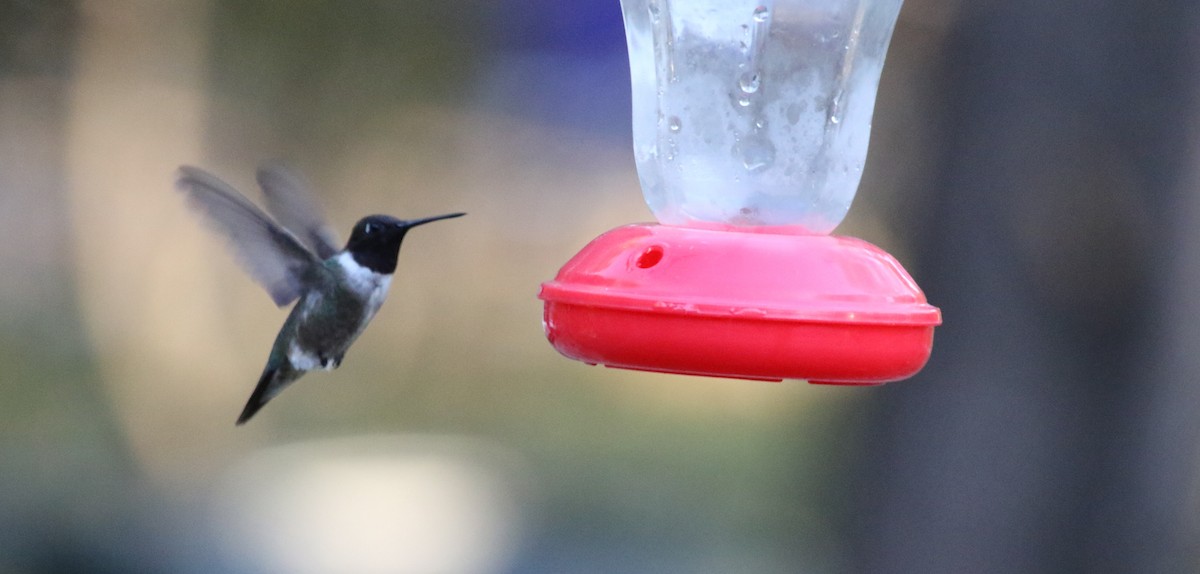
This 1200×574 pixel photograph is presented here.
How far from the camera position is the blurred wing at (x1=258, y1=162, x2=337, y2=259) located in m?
2.56

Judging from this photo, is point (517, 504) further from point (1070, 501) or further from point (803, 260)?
point (803, 260)

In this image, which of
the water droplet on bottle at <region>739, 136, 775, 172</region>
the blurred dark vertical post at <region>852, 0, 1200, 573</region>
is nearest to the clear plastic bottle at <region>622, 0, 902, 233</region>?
the water droplet on bottle at <region>739, 136, 775, 172</region>

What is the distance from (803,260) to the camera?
1.71 metres

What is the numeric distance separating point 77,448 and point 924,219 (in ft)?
13.3

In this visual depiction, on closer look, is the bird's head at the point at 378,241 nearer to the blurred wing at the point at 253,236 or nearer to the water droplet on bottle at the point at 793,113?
the blurred wing at the point at 253,236

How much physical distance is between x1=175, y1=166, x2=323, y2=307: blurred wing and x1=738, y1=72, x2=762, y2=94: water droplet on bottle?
0.94 meters

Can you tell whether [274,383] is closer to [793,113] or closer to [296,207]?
[296,207]

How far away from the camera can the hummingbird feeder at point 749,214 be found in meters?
1.64

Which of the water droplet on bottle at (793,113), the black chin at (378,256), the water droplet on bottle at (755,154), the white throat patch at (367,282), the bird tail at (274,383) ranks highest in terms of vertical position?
the water droplet on bottle at (793,113)

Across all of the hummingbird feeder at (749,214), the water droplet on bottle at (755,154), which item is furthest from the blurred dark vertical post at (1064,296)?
the water droplet on bottle at (755,154)

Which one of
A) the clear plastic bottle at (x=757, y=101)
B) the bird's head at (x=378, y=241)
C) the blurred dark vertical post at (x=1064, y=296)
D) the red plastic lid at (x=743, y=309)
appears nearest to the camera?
the red plastic lid at (x=743, y=309)

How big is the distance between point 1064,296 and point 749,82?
5.35 ft

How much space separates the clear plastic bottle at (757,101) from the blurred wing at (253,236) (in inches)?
30.6

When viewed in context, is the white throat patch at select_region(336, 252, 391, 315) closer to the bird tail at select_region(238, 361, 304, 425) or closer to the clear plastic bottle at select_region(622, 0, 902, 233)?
the bird tail at select_region(238, 361, 304, 425)
